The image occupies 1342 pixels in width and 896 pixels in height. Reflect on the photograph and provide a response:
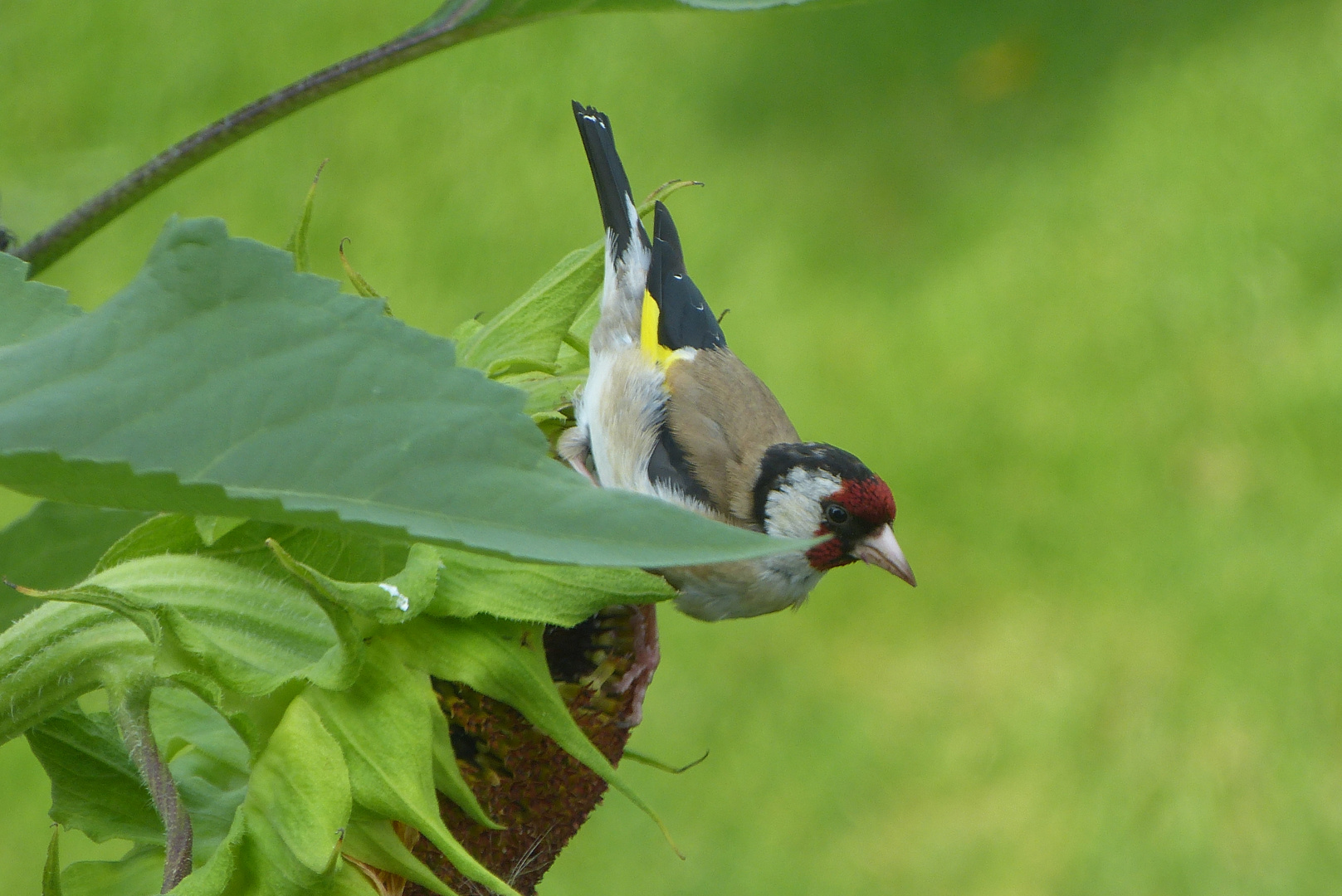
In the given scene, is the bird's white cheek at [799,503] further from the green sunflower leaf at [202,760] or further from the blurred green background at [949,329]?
the blurred green background at [949,329]

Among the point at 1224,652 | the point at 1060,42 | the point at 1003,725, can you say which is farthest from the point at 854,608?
the point at 1060,42

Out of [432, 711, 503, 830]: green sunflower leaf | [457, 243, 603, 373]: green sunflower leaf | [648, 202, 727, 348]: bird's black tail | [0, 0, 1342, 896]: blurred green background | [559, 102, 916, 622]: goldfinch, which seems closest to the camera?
[432, 711, 503, 830]: green sunflower leaf

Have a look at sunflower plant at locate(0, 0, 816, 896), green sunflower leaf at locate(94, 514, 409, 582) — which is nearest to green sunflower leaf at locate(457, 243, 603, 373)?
sunflower plant at locate(0, 0, 816, 896)

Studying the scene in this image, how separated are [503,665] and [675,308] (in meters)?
0.82

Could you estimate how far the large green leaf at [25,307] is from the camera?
1.43 feet

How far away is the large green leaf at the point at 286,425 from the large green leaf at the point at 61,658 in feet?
0.63

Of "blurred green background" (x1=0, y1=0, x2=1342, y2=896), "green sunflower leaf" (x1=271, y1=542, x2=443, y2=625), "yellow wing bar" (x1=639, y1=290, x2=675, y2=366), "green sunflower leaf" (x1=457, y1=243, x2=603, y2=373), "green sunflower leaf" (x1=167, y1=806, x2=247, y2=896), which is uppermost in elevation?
"green sunflower leaf" (x1=457, y1=243, x2=603, y2=373)

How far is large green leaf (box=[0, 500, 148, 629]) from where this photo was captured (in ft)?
2.31

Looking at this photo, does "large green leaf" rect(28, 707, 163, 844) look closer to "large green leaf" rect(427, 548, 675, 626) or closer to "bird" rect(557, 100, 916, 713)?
"large green leaf" rect(427, 548, 675, 626)

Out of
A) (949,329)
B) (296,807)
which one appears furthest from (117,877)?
(949,329)

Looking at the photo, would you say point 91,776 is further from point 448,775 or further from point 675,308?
point 675,308

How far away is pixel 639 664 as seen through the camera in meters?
0.76

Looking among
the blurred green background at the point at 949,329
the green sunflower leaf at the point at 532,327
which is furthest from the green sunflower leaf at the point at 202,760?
the blurred green background at the point at 949,329

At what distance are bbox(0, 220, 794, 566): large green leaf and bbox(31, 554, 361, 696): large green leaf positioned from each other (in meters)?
0.18
